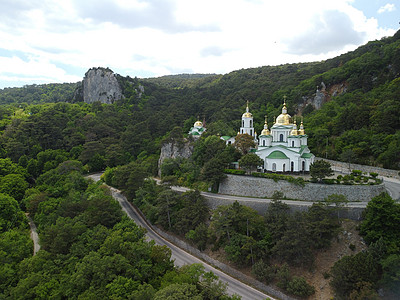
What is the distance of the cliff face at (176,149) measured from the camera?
4025cm

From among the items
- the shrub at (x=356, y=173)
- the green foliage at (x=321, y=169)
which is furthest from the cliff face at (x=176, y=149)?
the shrub at (x=356, y=173)

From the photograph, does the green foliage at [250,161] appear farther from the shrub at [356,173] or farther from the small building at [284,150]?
the shrub at [356,173]

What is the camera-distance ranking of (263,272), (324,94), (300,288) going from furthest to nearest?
1. (324,94)
2. (263,272)
3. (300,288)

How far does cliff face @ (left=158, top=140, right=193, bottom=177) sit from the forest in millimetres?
866

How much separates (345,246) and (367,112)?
24616mm

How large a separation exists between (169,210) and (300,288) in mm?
14365

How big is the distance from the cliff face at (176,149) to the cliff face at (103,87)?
4762cm

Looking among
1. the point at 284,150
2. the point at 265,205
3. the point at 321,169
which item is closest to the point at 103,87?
the point at 284,150

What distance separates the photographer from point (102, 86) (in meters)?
82.7

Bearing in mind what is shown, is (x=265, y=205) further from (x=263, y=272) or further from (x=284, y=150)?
(x=284, y=150)

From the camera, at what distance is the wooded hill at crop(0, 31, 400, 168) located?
110 feet

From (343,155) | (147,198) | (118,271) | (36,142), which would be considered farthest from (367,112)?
(36,142)

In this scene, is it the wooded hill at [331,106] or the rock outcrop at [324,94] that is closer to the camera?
the wooded hill at [331,106]

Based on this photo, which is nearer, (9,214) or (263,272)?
(263,272)
